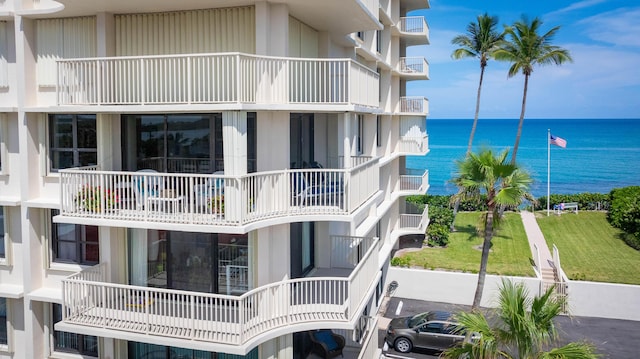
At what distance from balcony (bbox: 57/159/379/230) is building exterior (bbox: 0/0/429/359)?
5 centimetres

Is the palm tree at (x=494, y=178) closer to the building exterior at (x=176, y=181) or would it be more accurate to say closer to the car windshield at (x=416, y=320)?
the building exterior at (x=176, y=181)

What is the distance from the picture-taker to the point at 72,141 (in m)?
15.8

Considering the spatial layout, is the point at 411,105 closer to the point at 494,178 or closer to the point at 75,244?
the point at 494,178

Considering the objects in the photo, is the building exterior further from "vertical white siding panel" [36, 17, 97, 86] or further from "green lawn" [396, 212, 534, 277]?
"green lawn" [396, 212, 534, 277]

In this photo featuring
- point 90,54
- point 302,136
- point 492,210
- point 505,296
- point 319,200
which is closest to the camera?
point 505,296

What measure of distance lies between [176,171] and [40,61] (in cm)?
525

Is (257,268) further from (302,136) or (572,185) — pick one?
(572,185)

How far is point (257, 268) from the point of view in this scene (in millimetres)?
14234

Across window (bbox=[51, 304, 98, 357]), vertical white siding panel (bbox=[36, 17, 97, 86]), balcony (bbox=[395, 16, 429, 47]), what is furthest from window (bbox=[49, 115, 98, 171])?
balcony (bbox=[395, 16, 429, 47])

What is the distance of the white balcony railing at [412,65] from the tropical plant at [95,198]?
24.6 meters

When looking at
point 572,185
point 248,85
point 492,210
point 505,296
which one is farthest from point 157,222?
point 572,185

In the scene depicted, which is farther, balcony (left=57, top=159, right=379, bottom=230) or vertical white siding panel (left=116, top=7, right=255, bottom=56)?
vertical white siding panel (left=116, top=7, right=255, bottom=56)

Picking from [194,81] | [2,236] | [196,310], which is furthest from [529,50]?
[2,236]

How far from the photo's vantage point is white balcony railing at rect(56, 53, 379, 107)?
1306cm
